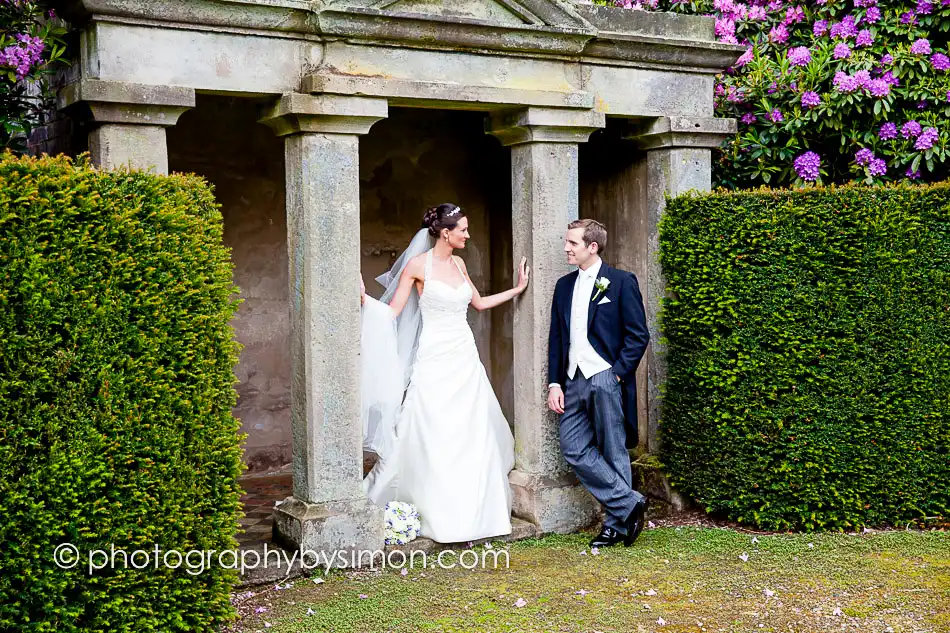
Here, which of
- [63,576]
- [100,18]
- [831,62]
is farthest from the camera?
[831,62]

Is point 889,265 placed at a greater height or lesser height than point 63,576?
greater

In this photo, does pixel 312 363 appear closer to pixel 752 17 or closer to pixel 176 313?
pixel 176 313

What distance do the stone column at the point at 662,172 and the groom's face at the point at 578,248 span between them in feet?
3.22

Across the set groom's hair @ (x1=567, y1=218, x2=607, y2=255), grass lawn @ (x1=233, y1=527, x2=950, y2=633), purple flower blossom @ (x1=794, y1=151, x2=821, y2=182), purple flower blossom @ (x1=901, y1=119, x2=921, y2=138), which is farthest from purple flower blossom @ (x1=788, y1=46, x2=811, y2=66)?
grass lawn @ (x1=233, y1=527, x2=950, y2=633)

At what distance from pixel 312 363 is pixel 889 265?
3782 millimetres

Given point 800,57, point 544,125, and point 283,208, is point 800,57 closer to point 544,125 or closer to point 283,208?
point 544,125

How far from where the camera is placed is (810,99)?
300 inches

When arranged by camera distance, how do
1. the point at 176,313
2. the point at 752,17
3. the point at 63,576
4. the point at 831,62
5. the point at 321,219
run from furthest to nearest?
the point at 752,17 → the point at 831,62 → the point at 321,219 → the point at 176,313 → the point at 63,576

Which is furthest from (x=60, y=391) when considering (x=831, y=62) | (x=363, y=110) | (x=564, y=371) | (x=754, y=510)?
(x=831, y=62)

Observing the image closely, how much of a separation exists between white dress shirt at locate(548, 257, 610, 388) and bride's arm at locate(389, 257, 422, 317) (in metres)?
1.04

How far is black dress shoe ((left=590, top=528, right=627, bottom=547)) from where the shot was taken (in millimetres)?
6168

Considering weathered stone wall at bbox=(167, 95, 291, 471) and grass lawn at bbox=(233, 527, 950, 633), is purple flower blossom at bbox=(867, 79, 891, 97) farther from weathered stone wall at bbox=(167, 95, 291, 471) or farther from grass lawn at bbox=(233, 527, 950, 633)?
weathered stone wall at bbox=(167, 95, 291, 471)

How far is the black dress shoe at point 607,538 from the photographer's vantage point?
617cm

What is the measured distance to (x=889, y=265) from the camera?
6.40 m
